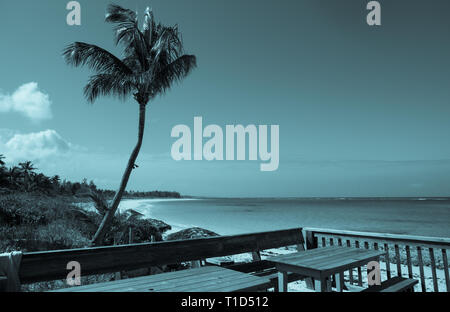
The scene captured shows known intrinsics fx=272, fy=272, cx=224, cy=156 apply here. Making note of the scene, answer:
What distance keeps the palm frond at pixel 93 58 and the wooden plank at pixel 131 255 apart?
5942 millimetres

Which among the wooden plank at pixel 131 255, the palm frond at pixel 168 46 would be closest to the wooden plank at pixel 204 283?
the wooden plank at pixel 131 255

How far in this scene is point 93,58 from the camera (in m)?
6.89

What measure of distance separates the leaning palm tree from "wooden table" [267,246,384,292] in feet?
17.2

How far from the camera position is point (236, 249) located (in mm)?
3143

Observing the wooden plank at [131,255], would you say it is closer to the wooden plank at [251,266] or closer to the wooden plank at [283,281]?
the wooden plank at [251,266]

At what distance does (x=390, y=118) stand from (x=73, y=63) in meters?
14.0

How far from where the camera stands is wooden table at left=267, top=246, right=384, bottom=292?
2.21 m

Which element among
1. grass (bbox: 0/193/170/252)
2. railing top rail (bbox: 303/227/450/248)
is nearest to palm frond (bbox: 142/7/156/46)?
grass (bbox: 0/193/170/252)

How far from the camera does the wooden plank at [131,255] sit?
2.04 metres

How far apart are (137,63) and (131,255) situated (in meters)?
6.29

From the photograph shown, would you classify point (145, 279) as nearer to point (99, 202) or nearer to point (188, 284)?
point (188, 284)

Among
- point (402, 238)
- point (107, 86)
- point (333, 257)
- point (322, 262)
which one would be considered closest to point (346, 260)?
point (333, 257)
